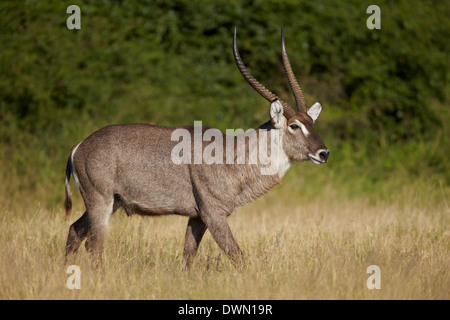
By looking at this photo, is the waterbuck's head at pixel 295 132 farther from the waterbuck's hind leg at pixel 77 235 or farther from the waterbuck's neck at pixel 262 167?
the waterbuck's hind leg at pixel 77 235

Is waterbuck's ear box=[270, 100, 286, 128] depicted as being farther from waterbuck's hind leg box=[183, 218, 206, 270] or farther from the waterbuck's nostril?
waterbuck's hind leg box=[183, 218, 206, 270]

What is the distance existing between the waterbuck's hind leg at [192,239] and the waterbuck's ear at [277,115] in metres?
1.26

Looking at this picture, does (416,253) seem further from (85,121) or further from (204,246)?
(85,121)

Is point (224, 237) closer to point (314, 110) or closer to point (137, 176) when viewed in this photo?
point (137, 176)

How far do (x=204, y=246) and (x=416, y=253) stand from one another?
2.24 metres

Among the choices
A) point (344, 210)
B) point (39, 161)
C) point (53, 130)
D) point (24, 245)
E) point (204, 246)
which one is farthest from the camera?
point (53, 130)

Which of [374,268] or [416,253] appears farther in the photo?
[416,253]

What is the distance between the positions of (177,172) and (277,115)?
3.65 feet

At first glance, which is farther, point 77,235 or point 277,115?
point 77,235

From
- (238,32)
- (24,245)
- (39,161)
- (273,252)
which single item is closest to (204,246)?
(273,252)

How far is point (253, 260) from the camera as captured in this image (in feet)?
19.4

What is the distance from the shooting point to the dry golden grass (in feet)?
16.7

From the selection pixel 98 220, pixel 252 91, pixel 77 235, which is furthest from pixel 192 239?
pixel 252 91

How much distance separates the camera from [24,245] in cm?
611
